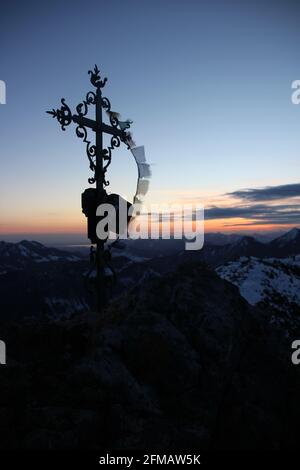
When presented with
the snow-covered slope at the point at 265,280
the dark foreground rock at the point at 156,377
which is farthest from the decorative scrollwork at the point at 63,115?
the snow-covered slope at the point at 265,280

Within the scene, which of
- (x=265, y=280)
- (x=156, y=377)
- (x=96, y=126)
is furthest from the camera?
(x=265, y=280)

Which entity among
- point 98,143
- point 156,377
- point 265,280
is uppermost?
point 98,143

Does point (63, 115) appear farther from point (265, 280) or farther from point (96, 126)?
point (265, 280)

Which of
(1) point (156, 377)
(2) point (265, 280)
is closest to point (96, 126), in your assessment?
(1) point (156, 377)

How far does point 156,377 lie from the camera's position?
6.50m

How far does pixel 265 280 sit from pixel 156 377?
3149cm

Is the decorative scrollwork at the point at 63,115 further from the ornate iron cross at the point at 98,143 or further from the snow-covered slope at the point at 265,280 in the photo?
the snow-covered slope at the point at 265,280

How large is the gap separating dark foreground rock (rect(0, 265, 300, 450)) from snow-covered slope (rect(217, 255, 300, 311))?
2375 cm

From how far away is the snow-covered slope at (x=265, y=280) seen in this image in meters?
31.8

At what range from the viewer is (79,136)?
32.9 feet

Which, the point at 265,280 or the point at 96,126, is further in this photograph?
the point at 265,280

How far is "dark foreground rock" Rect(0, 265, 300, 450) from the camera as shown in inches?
213
